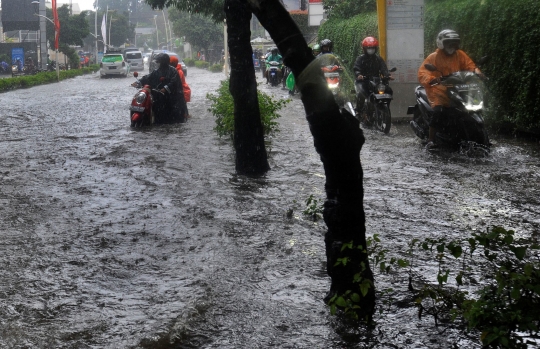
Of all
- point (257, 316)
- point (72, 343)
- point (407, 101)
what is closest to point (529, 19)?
point (407, 101)

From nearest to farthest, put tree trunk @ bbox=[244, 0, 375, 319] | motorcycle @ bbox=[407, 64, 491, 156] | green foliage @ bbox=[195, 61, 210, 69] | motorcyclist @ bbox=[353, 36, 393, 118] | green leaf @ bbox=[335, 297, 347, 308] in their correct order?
green leaf @ bbox=[335, 297, 347, 308], tree trunk @ bbox=[244, 0, 375, 319], motorcycle @ bbox=[407, 64, 491, 156], motorcyclist @ bbox=[353, 36, 393, 118], green foliage @ bbox=[195, 61, 210, 69]

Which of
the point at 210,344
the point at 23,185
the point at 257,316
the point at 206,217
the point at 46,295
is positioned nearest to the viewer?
the point at 210,344

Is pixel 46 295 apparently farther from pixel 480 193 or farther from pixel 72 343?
pixel 480 193

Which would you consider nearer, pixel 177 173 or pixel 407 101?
pixel 177 173

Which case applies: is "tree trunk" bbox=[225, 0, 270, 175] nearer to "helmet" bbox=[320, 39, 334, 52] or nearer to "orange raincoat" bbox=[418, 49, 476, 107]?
"orange raincoat" bbox=[418, 49, 476, 107]

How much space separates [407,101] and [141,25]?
157554 mm

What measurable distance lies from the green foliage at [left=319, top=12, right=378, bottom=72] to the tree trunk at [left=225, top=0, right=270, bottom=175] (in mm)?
12001

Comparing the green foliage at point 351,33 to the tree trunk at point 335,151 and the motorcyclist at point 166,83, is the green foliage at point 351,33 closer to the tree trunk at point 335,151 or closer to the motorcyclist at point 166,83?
the motorcyclist at point 166,83

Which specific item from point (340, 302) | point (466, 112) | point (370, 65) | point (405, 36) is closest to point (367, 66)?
point (370, 65)

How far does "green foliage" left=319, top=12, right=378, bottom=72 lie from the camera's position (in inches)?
880

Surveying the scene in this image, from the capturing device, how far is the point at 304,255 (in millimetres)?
6430

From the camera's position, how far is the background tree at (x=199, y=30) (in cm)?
8619

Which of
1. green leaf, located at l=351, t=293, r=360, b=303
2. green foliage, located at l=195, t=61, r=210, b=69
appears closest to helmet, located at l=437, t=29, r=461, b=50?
green leaf, located at l=351, t=293, r=360, b=303

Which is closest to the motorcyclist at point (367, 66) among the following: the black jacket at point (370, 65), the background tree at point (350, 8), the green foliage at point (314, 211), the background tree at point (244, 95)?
the black jacket at point (370, 65)
